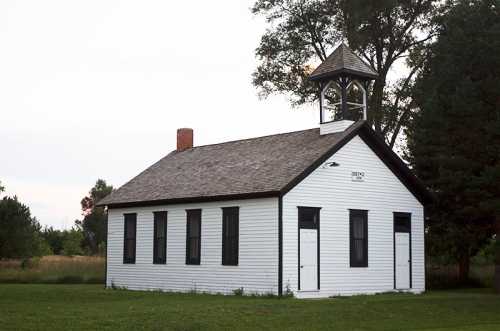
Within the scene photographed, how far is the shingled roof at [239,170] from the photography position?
27625mm

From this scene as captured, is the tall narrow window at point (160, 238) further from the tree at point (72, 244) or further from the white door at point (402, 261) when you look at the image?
the tree at point (72, 244)

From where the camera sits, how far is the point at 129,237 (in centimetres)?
3394

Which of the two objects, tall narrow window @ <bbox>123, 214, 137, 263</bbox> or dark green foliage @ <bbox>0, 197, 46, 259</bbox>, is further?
dark green foliage @ <bbox>0, 197, 46, 259</bbox>

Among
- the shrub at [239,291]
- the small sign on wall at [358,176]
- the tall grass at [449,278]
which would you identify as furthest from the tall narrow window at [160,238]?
the tall grass at [449,278]

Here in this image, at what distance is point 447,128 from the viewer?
31391 mm

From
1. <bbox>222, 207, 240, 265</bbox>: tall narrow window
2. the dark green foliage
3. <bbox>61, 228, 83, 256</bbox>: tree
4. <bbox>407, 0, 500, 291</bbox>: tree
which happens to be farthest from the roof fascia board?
<bbox>61, 228, 83, 256</bbox>: tree

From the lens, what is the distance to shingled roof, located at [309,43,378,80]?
29.4 meters

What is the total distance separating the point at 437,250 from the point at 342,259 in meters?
10.6

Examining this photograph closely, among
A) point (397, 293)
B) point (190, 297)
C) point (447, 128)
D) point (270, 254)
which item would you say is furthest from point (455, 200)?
point (190, 297)

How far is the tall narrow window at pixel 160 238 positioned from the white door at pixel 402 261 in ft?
30.0

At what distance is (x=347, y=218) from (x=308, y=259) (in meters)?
2.61

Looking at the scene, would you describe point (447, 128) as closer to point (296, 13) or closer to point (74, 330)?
point (296, 13)

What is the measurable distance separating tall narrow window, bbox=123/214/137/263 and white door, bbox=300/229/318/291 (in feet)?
30.7

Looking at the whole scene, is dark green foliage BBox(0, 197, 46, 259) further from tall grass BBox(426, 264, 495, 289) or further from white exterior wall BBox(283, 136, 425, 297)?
white exterior wall BBox(283, 136, 425, 297)
